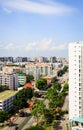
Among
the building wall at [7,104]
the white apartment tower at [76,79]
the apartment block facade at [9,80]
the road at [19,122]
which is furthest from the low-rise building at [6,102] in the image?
the apartment block facade at [9,80]

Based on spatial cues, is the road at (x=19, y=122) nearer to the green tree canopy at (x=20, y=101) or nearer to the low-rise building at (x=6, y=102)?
the green tree canopy at (x=20, y=101)

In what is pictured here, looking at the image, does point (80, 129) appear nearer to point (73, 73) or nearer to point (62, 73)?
point (73, 73)

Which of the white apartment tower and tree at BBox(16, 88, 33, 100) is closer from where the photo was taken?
the white apartment tower

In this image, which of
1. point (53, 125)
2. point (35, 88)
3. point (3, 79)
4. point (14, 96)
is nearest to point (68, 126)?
point (53, 125)

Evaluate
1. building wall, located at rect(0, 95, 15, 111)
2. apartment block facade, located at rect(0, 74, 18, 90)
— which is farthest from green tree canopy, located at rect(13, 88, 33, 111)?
apartment block facade, located at rect(0, 74, 18, 90)

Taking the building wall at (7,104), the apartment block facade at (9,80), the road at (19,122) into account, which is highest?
the apartment block facade at (9,80)

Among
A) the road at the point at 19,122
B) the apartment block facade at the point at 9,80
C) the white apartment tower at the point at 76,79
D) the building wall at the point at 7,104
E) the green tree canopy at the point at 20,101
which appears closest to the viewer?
the white apartment tower at the point at 76,79

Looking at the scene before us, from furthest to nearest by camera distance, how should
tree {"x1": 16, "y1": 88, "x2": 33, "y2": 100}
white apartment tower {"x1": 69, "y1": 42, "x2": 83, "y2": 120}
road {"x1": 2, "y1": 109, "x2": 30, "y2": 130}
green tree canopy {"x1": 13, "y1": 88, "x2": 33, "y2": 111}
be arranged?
tree {"x1": 16, "y1": 88, "x2": 33, "y2": 100}
green tree canopy {"x1": 13, "y1": 88, "x2": 33, "y2": 111}
road {"x1": 2, "y1": 109, "x2": 30, "y2": 130}
white apartment tower {"x1": 69, "y1": 42, "x2": 83, "y2": 120}

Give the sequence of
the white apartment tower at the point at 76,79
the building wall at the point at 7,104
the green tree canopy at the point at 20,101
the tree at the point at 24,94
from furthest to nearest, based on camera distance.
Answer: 1. the tree at the point at 24,94
2. the green tree canopy at the point at 20,101
3. the building wall at the point at 7,104
4. the white apartment tower at the point at 76,79

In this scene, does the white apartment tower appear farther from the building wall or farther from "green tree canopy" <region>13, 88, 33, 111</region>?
the building wall
